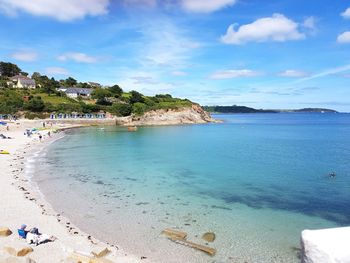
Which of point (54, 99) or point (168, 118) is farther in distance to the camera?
point (168, 118)

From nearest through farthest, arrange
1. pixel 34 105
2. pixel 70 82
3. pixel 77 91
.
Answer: pixel 34 105, pixel 77 91, pixel 70 82

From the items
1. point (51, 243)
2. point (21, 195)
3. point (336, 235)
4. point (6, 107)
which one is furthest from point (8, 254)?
point (6, 107)

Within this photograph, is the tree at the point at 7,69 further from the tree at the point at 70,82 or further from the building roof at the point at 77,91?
the building roof at the point at 77,91

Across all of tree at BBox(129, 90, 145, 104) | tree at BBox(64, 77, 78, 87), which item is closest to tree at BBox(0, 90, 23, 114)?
tree at BBox(129, 90, 145, 104)

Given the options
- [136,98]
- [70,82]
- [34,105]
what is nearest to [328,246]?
[34,105]

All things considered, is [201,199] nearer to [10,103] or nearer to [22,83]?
[10,103]

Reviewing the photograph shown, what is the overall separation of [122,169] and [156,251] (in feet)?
63.3

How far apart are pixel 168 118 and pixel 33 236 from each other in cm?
10522

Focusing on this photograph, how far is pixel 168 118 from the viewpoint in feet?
387

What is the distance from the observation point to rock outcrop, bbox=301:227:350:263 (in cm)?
220

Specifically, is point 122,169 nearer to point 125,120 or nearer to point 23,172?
point 23,172

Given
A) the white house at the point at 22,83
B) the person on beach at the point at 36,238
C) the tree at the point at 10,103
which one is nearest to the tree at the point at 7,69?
the white house at the point at 22,83

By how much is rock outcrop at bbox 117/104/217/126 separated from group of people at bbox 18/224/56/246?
3708 inches

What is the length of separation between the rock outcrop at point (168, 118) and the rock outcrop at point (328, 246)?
106 m
